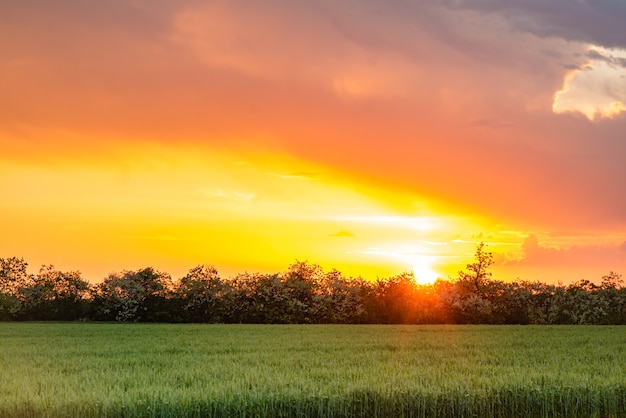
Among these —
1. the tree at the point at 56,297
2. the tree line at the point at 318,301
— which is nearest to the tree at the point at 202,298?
the tree line at the point at 318,301

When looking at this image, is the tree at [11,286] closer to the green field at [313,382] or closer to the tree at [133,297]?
the tree at [133,297]

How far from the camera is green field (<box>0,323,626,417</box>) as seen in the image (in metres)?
11.9

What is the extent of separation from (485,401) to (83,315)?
43927 millimetres

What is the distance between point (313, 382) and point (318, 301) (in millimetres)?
36455

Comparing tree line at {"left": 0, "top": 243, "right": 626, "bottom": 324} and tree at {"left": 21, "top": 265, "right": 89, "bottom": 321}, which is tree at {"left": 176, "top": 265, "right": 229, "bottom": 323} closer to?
tree line at {"left": 0, "top": 243, "right": 626, "bottom": 324}

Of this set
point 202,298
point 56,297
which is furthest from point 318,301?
point 56,297

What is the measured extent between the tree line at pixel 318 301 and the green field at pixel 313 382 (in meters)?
24.7

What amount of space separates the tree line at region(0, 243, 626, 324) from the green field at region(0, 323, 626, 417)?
24662mm

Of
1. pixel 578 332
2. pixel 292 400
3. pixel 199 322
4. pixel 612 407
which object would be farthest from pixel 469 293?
pixel 292 400

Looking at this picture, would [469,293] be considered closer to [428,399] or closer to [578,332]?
[578,332]

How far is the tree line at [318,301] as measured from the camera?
48344 millimetres

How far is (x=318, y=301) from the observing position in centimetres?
4984

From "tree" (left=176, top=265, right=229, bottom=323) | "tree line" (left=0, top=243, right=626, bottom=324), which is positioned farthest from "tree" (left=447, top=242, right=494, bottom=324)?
"tree" (left=176, top=265, right=229, bottom=323)

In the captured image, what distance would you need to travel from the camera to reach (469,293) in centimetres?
4866
